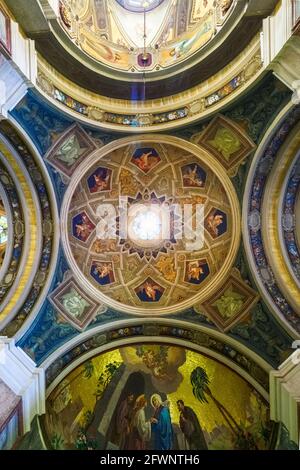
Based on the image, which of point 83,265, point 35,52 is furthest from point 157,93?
point 83,265

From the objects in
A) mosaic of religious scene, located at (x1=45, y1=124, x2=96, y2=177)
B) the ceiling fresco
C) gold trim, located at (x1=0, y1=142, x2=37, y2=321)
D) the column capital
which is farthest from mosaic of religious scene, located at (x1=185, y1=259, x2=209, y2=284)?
gold trim, located at (x1=0, y1=142, x2=37, y2=321)

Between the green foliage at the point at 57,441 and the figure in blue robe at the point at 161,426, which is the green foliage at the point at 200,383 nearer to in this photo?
the figure in blue robe at the point at 161,426

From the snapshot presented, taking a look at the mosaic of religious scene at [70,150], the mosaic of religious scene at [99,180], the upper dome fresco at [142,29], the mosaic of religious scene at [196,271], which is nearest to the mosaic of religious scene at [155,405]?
the mosaic of religious scene at [196,271]

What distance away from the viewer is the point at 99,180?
10688 mm

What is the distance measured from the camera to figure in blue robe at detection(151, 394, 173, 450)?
9281 millimetres

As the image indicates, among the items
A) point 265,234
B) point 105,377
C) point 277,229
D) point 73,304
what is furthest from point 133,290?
point 277,229

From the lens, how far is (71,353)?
10.4 meters

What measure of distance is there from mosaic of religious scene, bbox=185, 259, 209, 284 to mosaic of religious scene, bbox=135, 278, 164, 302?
914 mm

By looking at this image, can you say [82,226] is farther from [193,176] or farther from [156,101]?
[156,101]

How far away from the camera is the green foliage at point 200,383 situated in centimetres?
994

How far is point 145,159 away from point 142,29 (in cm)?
416

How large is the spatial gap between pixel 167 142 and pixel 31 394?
7.40 meters
